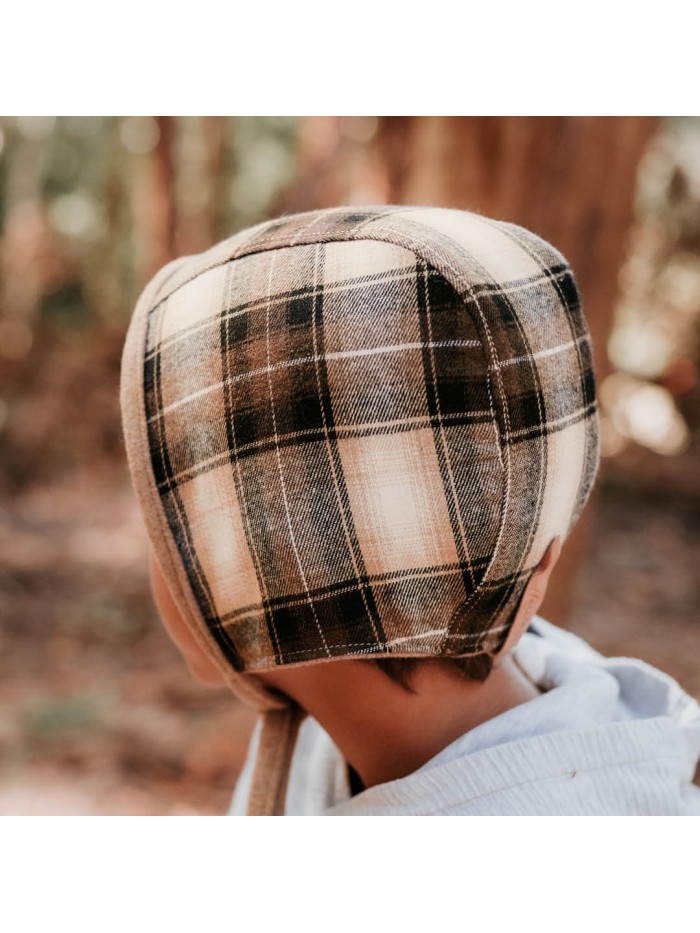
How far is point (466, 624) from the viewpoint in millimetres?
1113

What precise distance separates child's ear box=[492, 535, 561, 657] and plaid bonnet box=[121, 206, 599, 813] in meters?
0.02

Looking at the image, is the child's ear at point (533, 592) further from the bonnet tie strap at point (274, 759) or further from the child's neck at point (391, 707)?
the bonnet tie strap at point (274, 759)

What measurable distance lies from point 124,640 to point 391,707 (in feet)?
11.5

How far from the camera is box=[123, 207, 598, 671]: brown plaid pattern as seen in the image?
3.31 feet

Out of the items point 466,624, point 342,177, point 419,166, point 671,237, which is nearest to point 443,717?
point 466,624

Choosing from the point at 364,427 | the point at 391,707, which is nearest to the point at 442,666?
the point at 391,707

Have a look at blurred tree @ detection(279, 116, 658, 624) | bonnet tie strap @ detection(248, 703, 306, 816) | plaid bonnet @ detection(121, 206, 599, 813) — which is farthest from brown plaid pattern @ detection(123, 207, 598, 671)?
blurred tree @ detection(279, 116, 658, 624)

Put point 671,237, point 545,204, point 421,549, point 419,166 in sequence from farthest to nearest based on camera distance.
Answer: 1. point 671,237
2. point 419,166
3. point 545,204
4. point 421,549

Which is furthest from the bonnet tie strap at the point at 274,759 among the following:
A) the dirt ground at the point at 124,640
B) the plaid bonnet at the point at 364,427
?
the dirt ground at the point at 124,640

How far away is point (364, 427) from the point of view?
102 centimetres

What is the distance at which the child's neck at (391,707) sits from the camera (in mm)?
1204

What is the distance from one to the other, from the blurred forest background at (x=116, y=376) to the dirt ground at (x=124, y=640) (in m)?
0.01

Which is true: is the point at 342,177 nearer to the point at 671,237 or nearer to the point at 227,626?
the point at 671,237
